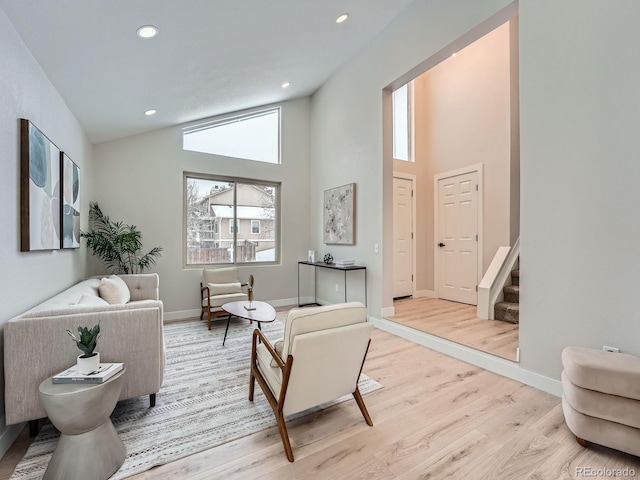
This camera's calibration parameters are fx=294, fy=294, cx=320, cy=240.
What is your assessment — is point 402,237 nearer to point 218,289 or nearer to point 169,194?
point 218,289

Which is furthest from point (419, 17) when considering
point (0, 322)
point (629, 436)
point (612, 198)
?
point (0, 322)

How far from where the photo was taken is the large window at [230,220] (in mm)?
4898

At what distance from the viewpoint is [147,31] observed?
2.26 m

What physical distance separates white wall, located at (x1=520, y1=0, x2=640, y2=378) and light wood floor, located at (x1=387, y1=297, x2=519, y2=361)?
546 mm

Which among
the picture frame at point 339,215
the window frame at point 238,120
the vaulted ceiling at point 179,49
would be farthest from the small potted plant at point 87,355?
the window frame at point 238,120

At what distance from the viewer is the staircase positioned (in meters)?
3.91

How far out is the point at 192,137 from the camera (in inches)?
193

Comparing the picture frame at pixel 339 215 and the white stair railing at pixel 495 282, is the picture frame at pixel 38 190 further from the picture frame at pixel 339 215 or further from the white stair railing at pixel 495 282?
the white stair railing at pixel 495 282

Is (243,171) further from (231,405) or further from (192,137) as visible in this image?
(231,405)

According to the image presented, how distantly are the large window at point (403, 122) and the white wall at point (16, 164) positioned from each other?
5.06 meters

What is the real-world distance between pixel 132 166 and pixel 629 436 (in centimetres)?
571

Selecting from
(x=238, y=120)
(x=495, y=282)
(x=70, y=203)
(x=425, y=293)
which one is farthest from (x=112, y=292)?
(x=425, y=293)

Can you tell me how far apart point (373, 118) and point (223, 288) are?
3357 millimetres

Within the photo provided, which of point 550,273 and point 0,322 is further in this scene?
point 550,273
